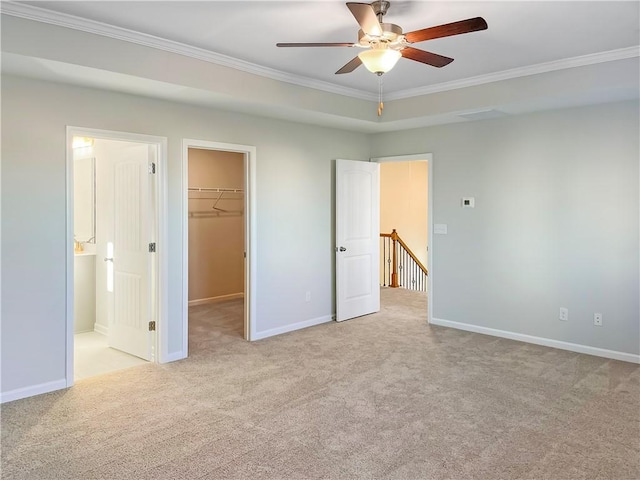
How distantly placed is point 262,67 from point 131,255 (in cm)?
220

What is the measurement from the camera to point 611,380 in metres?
4.00

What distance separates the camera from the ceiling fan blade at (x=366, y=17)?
8.18 feet

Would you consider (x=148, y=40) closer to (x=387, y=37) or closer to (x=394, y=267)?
(x=387, y=37)

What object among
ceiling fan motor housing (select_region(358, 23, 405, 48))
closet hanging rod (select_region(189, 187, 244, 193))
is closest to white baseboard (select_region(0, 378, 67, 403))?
ceiling fan motor housing (select_region(358, 23, 405, 48))

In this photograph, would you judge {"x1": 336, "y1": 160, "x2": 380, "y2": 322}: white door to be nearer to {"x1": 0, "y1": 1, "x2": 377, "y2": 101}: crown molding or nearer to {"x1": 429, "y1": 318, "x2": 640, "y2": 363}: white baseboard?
{"x1": 429, "y1": 318, "x2": 640, "y2": 363}: white baseboard

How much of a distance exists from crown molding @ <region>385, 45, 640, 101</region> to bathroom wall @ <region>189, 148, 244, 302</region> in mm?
3115

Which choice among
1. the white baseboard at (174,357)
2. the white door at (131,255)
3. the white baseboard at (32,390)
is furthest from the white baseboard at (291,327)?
the white baseboard at (32,390)

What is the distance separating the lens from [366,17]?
2.62 m

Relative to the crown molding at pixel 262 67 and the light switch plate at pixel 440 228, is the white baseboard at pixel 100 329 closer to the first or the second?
the crown molding at pixel 262 67

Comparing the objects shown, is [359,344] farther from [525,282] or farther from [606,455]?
[606,455]

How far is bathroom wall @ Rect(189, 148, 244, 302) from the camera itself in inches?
285

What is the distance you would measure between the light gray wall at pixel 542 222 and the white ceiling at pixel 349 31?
477 mm

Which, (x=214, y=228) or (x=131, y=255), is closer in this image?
(x=131, y=255)

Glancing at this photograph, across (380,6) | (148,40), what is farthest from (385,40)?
(148,40)
